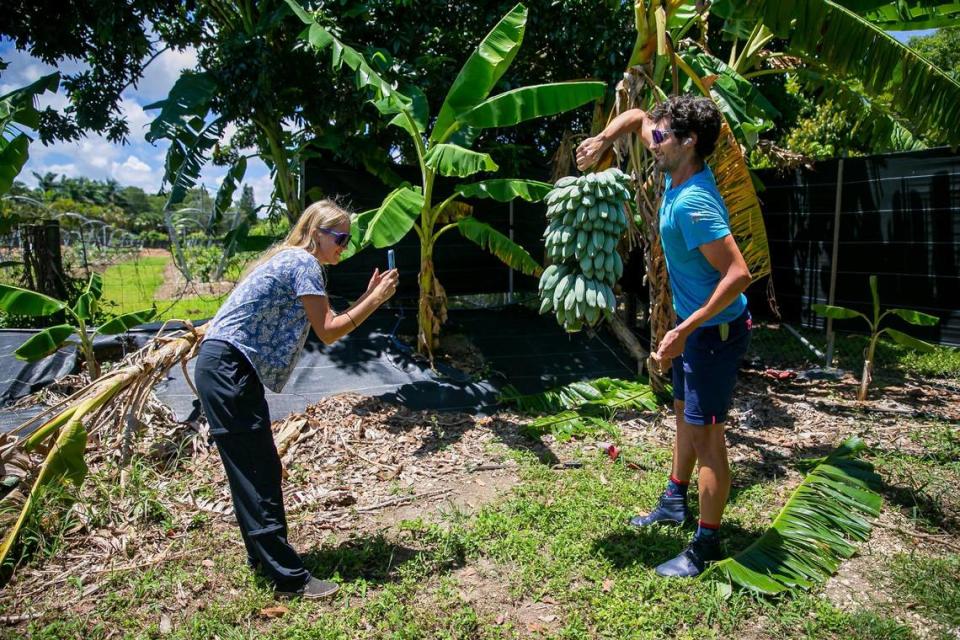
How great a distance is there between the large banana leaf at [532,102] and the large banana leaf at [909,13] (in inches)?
80.8

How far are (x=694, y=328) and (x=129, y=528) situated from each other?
129 inches

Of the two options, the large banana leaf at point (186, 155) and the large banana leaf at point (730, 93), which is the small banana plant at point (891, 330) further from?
the large banana leaf at point (186, 155)

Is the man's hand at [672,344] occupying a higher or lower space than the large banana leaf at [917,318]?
higher

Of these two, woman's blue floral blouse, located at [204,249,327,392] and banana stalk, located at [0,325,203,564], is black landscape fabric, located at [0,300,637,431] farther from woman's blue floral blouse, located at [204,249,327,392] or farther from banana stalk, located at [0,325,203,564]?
woman's blue floral blouse, located at [204,249,327,392]

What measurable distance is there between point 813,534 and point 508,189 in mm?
3766

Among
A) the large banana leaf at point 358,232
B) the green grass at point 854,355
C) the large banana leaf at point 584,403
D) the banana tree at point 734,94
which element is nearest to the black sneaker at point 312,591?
the large banana leaf at point 584,403

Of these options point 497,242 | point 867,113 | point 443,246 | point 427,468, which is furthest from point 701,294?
point 867,113

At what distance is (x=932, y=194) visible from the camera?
616cm

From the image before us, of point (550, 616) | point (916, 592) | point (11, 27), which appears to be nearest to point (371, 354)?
point (550, 616)

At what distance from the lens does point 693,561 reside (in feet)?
10.0

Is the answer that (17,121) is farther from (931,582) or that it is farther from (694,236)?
(931,582)

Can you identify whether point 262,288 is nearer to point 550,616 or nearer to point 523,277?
point 550,616

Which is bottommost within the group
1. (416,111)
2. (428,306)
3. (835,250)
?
(428,306)

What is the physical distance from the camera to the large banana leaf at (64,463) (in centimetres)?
342
